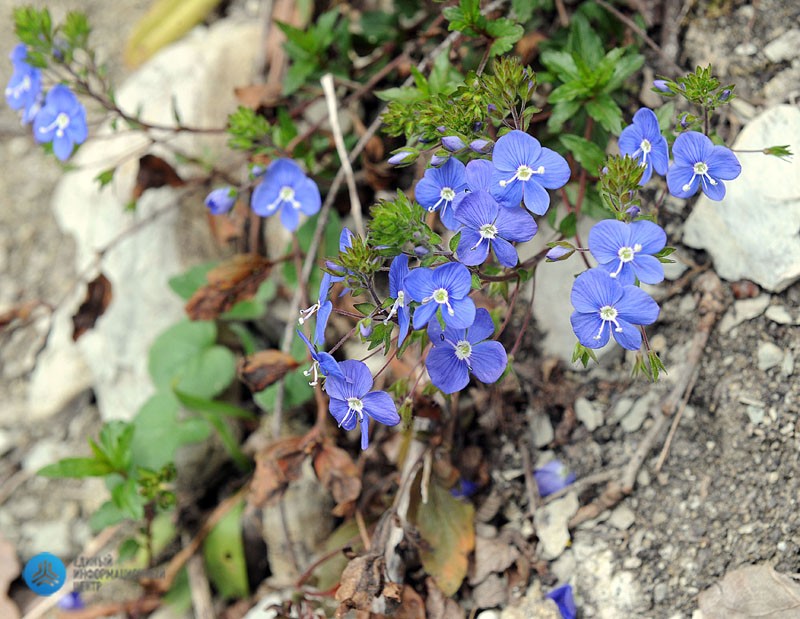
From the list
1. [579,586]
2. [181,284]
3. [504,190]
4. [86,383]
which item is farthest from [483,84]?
[86,383]

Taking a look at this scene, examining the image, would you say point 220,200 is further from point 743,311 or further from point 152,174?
point 743,311

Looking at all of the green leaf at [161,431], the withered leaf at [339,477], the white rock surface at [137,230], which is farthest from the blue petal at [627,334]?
the white rock surface at [137,230]

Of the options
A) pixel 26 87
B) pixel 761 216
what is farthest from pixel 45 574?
pixel 761 216

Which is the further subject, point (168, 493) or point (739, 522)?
point (168, 493)

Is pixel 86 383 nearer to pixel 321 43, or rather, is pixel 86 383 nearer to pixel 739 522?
pixel 321 43

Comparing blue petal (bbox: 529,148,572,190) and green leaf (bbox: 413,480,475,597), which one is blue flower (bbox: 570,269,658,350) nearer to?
blue petal (bbox: 529,148,572,190)

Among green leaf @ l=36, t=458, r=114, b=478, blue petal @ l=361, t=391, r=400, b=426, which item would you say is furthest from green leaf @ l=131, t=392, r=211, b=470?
blue petal @ l=361, t=391, r=400, b=426
